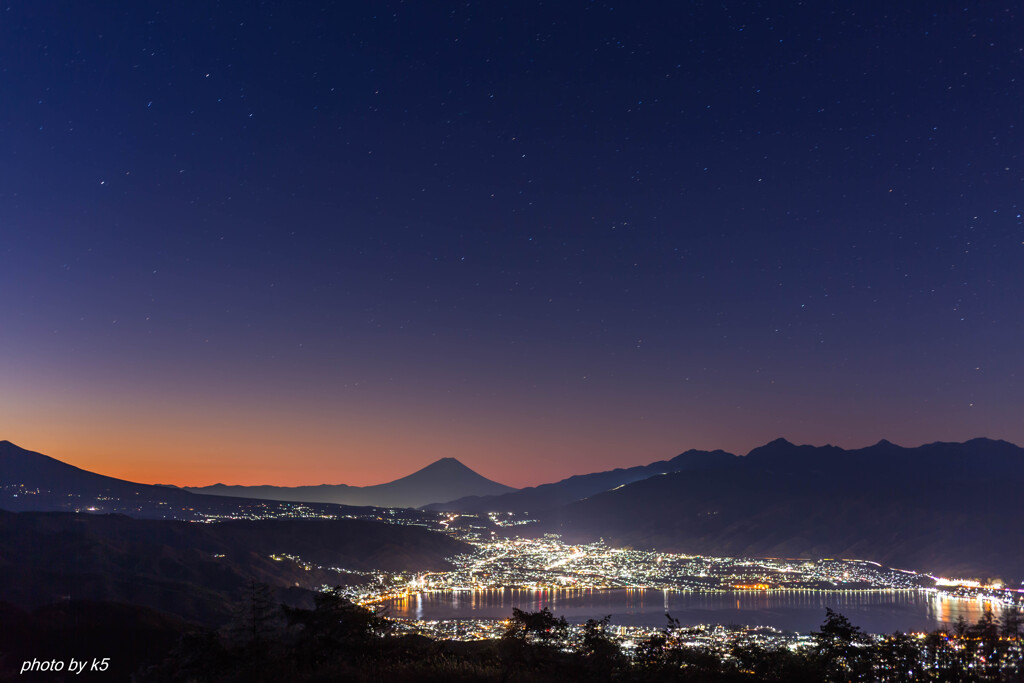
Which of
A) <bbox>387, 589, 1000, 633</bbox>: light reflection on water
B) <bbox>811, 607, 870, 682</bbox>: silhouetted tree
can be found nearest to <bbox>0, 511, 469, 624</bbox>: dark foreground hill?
<bbox>387, 589, 1000, 633</bbox>: light reflection on water

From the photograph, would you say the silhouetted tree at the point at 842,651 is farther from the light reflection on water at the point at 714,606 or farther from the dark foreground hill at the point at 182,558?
the light reflection on water at the point at 714,606

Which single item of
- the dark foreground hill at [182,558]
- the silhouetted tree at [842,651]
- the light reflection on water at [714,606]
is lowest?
the light reflection on water at [714,606]

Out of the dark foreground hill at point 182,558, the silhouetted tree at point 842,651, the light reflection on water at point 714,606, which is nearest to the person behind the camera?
the silhouetted tree at point 842,651

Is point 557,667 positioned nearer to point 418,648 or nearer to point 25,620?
point 418,648

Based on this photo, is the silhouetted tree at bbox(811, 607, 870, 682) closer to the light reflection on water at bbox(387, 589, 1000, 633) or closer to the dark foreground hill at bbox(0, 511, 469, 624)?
the dark foreground hill at bbox(0, 511, 469, 624)

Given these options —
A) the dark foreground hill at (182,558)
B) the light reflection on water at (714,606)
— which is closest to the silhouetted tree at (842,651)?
the dark foreground hill at (182,558)

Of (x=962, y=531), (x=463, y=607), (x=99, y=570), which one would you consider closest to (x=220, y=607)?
(x=99, y=570)
